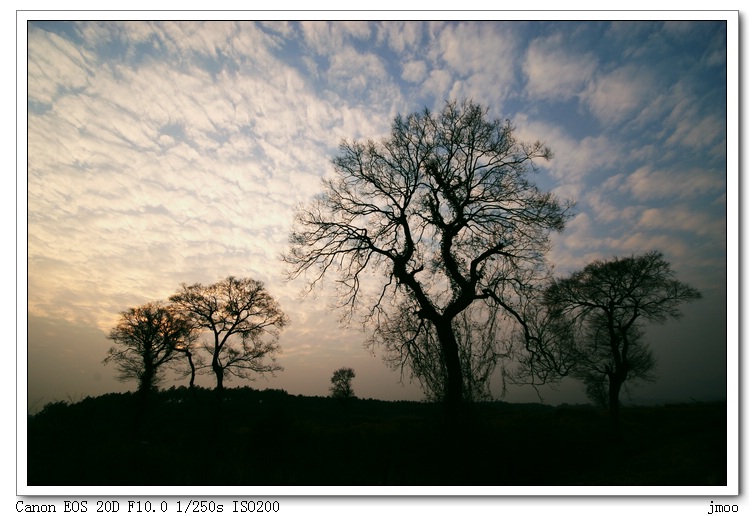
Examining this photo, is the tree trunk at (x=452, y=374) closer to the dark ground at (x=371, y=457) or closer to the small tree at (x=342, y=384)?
the dark ground at (x=371, y=457)

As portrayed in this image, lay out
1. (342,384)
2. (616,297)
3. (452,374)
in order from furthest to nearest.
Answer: (342,384)
(616,297)
(452,374)

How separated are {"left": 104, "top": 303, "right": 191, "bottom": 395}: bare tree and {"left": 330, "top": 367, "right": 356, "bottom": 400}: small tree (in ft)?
57.2

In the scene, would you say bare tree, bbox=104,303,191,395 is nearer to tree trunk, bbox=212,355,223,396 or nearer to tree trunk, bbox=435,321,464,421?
tree trunk, bbox=212,355,223,396

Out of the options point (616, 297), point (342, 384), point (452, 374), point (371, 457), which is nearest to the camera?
point (452, 374)

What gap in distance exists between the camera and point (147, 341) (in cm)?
2512

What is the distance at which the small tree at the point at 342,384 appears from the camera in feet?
121

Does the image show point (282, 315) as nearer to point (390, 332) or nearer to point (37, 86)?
point (390, 332)

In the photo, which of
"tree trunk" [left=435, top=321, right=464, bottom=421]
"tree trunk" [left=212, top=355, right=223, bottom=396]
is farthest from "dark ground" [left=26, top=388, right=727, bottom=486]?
"tree trunk" [left=212, top=355, right=223, bottom=396]

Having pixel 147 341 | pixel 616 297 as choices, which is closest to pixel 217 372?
pixel 147 341

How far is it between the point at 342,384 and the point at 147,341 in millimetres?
19833

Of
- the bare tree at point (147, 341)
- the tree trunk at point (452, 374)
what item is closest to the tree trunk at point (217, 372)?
the bare tree at point (147, 341)

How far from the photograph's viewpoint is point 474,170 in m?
10.5

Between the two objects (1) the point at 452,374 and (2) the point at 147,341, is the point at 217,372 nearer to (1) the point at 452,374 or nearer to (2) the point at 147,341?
(2) the point at 147,341

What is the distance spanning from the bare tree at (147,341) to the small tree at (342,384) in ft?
57.2
